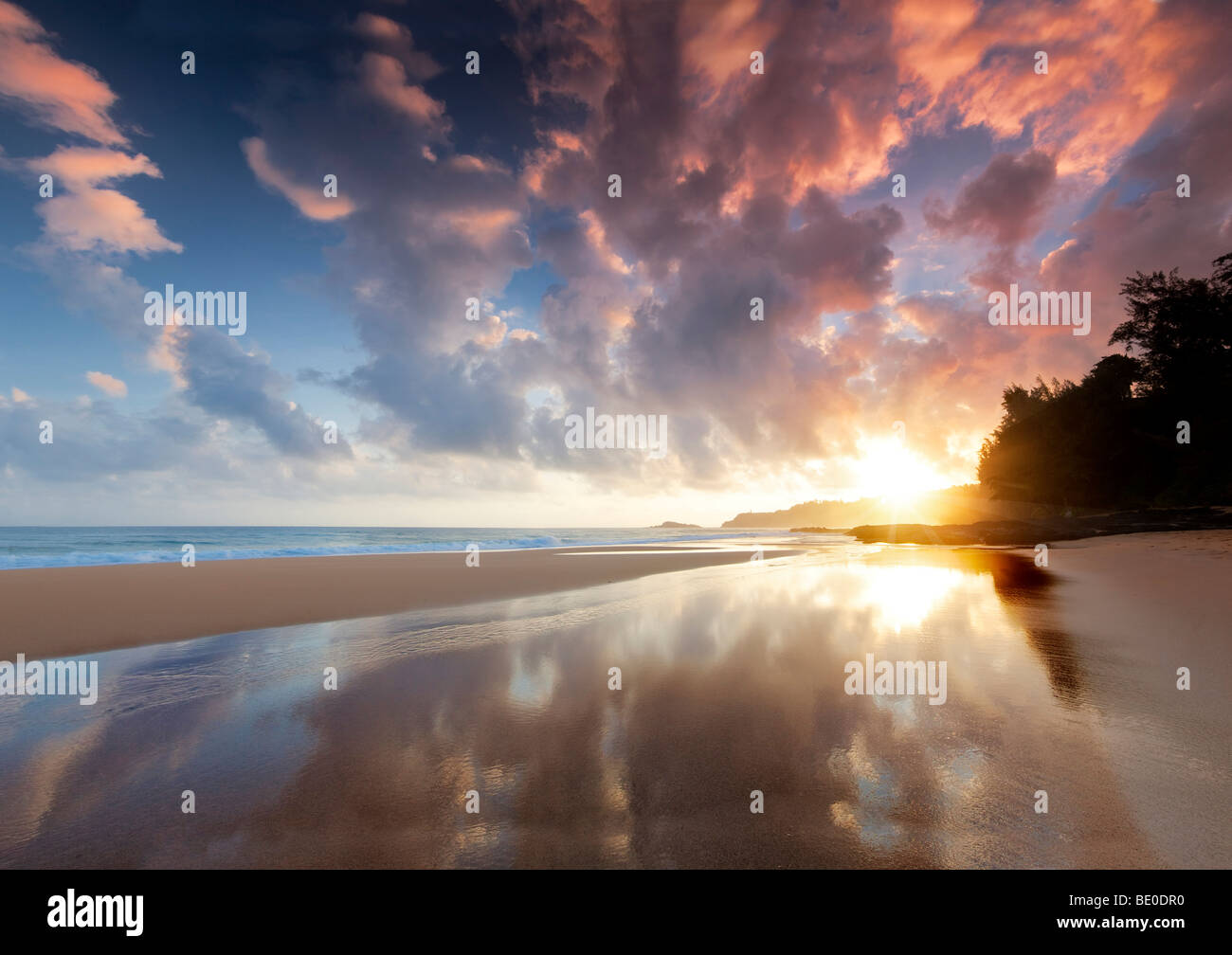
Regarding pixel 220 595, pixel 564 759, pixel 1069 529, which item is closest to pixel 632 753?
pixel 564 759

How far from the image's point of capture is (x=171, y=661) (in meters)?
6.95

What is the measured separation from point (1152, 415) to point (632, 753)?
5730 centimetres

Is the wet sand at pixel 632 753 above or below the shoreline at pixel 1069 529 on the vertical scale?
above

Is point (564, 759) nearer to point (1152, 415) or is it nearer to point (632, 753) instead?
point (632, 753)

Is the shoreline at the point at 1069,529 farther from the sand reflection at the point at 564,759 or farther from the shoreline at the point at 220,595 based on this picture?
the sand reflection at the point at 564,759

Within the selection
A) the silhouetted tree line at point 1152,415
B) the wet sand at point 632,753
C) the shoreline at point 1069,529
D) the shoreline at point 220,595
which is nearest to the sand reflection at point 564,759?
the wet sand at point 632,753

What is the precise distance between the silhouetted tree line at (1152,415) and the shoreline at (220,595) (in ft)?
134

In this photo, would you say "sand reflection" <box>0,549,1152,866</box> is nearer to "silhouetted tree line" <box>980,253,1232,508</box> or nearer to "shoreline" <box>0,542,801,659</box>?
"shoreline" <box>0,542,801,659</box>

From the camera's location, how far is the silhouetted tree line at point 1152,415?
34.7m

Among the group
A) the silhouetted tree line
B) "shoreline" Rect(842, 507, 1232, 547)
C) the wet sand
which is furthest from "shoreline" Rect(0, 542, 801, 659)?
the silhouetted tree line
